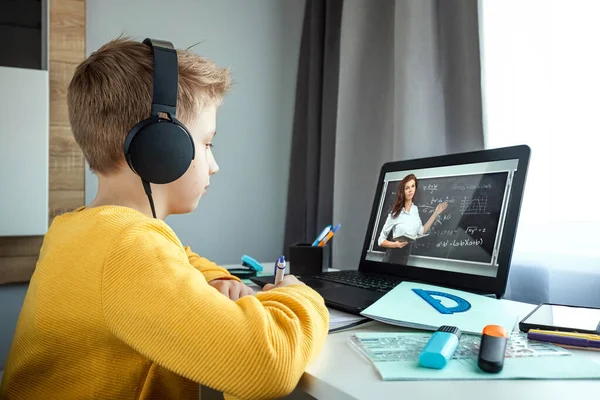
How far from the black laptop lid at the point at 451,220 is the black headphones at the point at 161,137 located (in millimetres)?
513

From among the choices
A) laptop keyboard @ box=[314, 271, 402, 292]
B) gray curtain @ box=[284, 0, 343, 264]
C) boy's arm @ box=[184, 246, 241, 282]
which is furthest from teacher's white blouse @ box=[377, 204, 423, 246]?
gray curtain @ box=[284, 0, 343, 264]

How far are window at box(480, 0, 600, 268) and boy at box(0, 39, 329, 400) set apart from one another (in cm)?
65

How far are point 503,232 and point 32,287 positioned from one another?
0.72 m

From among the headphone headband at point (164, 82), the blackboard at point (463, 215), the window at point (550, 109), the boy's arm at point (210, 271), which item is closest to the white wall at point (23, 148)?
the boy's arm at point (210, 271)

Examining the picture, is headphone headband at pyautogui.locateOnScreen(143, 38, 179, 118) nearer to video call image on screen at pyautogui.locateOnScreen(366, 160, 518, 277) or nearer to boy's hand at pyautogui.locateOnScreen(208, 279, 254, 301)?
boy's hand at pyautogui.locateOnScreen(208, 279, 254, 301)

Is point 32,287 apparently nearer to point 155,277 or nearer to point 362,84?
point 155,277

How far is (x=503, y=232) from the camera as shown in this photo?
0.91 meters

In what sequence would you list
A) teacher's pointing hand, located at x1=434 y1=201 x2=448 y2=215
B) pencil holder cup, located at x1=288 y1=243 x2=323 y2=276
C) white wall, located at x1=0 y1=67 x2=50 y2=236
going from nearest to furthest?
teacher's pointing hand, located at x1=434 y1=201 x2=448 y2=215 → pencil holder cup, located at x1=288 y1=243 x2=323 y2=276 → white wall, located at x1=0 y1=67 x2=50 y2=236

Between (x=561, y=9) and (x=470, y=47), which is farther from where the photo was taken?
(x=470, y=47)

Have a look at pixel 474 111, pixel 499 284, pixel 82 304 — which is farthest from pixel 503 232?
pixel 82 304

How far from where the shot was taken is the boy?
0.53 meters

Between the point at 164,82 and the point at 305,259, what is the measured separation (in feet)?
2.02

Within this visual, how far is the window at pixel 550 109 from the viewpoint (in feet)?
3.50

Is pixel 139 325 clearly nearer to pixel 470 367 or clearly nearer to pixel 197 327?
pixel 197 327
